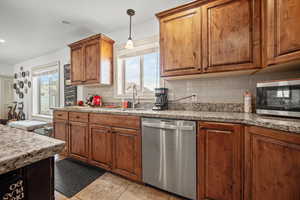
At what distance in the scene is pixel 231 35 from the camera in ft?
5.04

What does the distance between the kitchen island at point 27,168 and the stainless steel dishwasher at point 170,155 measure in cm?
117

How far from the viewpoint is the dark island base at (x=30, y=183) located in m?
0.42

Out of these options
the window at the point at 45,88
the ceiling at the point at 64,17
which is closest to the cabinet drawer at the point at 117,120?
the ceiling at the point at 64,17

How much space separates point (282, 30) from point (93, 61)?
8.71ft

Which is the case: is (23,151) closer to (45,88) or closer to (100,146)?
(100,146)

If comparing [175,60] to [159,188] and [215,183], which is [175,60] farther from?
[159,188]

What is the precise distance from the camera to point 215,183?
1.35 meters

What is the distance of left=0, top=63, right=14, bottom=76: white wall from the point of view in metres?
5.39

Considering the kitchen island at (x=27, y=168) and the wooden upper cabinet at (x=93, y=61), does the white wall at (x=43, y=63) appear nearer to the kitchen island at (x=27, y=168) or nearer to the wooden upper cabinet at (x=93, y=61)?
the wooden upper cabinet at (x=93, y=61)

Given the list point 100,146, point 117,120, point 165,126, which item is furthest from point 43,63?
point 165,126

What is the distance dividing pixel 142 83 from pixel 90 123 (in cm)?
112

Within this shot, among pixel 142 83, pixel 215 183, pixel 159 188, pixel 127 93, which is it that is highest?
pixel 142 83

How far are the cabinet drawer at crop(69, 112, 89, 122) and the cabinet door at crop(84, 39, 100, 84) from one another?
689 mm

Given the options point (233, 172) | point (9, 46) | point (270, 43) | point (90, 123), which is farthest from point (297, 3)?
point (9, 46)
